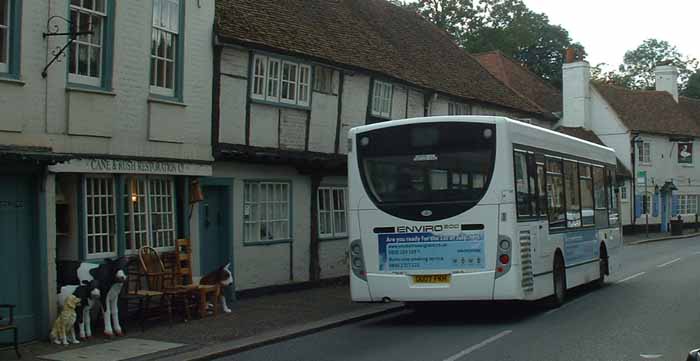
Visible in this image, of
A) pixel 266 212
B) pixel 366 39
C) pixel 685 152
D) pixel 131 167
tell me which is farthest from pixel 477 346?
pixel 685 152

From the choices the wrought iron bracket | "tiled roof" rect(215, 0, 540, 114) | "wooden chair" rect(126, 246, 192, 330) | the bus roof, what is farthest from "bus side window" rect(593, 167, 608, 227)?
the wrought iron bracket

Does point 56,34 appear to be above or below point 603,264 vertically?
above

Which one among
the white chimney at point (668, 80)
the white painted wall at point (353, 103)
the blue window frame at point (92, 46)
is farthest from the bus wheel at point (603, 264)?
the white chimney at point (668, 80)

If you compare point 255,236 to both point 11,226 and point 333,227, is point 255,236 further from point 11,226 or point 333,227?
point 11,226

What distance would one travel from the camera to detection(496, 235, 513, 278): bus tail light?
39.7 feet

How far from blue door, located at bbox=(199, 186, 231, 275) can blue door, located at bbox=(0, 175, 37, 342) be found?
4.48m

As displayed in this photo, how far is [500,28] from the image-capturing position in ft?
193

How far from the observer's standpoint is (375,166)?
1295 centimetres

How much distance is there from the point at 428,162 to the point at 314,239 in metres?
6.68

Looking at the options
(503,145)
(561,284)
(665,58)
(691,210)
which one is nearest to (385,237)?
(503,145)

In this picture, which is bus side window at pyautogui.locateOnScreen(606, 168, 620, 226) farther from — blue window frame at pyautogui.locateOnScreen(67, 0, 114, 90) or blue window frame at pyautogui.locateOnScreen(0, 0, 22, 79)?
blue window frame at pyautogui.locateOnScreen(0, 0, 22, 79)

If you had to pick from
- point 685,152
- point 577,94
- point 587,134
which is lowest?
point 685,152

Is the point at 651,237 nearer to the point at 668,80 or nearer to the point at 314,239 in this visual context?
the point at 668,80

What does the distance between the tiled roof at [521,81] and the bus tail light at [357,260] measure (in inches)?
1439
